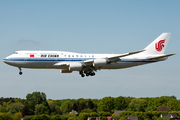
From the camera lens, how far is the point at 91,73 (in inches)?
2933

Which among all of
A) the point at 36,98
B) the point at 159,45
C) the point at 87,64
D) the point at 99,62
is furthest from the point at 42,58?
the point at 36,98

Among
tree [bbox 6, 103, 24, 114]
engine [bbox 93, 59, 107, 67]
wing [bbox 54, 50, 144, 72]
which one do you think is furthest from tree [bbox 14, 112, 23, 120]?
engine [bbox 93, 59, 107, 67]

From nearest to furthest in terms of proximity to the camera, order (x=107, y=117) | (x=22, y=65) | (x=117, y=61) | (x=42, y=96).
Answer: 1. (x=22, y=65)
2. (x=117, y=61)
3. (x=107, y=117)
4. (x=42, y=96)

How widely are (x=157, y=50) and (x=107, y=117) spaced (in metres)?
91.8

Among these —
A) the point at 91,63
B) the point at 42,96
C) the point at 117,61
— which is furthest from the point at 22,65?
the point at 42,96

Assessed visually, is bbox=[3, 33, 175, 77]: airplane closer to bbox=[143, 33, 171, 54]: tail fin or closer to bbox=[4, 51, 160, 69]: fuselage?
bbox=[4, 51, 160, 69]: fuselage

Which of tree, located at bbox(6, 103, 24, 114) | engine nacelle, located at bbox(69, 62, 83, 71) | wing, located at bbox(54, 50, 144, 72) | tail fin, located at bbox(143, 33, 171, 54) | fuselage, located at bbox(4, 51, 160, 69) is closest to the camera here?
fuselage, located at bbox(4, 51, 160, 69)

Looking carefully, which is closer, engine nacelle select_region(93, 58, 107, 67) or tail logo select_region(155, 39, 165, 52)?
engine nacelle select_region(93, 58, 107, 67)

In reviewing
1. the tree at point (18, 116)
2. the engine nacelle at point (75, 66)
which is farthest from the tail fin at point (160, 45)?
the tree at point (18, 116)

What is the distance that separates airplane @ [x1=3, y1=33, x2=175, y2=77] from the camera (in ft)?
220

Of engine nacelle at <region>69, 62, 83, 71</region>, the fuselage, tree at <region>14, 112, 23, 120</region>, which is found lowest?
tree at <region>14, 112, 23, 120</region>

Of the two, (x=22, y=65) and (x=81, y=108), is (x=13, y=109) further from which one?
(x=22, y=65)

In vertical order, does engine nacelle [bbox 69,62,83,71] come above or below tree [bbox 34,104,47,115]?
above

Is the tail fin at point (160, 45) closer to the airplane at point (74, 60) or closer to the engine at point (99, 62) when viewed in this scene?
the airplane at point (74, 60)
